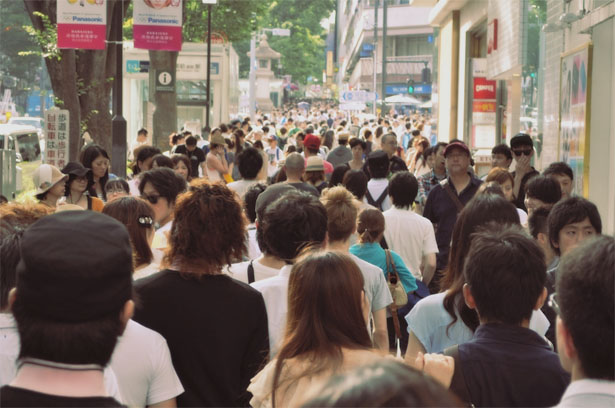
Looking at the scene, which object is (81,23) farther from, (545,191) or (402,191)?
(545,191)

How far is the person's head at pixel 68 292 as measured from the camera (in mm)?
2500

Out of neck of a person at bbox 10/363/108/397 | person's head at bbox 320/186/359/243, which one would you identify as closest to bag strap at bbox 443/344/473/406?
neck of a person at bbox 10/363/108/397

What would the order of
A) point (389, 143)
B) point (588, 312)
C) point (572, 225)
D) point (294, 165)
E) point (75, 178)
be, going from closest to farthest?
point (588, 312)
point (572, 225)
point (75, 178)
point (294, 165)
point (389, 143)

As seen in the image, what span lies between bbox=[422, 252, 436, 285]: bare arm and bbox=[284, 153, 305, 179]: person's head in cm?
254

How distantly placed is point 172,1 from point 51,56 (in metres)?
3.10

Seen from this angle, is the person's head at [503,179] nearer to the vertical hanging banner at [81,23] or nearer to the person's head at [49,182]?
the person's head at [49,182]

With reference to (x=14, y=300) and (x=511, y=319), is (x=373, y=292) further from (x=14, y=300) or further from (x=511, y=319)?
(x=14, y=300)

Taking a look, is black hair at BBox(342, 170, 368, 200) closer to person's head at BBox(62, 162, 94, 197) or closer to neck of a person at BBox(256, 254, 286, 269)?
person's head at BBox(62, 162, 94, 197)

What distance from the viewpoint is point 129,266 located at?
2664mm

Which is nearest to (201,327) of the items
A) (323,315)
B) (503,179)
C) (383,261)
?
(323,315)

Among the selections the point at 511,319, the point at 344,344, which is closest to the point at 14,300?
the point at 344,344

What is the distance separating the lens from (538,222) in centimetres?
654

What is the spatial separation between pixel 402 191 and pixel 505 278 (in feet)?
15.7

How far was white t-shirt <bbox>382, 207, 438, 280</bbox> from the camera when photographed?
8055mm
